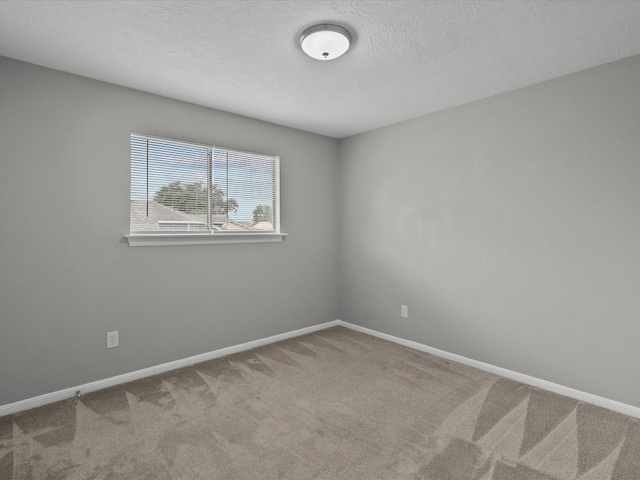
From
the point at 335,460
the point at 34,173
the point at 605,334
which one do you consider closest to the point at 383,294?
the point at 605,334

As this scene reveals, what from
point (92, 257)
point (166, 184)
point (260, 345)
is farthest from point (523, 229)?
point (92, 257)

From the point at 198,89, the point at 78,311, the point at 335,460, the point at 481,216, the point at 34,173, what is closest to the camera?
the point at 335,460

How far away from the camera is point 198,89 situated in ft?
9.02

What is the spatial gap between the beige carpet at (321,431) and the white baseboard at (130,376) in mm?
76

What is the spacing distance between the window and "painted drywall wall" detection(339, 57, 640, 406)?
1235 millimetres

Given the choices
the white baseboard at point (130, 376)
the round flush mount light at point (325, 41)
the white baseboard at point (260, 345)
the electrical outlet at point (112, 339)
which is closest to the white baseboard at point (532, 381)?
the white baseboard at point (260, 345)

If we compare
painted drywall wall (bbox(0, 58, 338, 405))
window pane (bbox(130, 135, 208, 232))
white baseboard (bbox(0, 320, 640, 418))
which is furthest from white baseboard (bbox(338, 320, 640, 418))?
window pane (bbox(130, 135, 208, 232))

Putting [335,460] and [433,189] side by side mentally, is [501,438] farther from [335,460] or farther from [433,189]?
[433,189]

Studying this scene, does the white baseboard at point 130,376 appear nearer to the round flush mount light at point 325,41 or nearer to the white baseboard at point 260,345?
the white baseboard at point 260,345

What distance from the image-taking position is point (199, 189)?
3.16m

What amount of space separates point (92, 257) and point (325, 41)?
2264 millimetres

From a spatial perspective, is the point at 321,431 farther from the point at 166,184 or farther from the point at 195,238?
the point at 166,184

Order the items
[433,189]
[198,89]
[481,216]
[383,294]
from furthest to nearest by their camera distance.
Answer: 1. [383,294]
2. [433,189]
3. [481,216]
4. [198,89]

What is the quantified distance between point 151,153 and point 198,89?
0.67 meters
